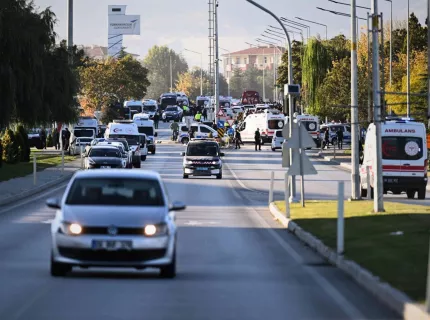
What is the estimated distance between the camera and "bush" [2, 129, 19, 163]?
66.8 meters

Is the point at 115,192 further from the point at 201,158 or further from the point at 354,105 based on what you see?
the point at 201,158

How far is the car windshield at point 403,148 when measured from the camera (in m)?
44.1

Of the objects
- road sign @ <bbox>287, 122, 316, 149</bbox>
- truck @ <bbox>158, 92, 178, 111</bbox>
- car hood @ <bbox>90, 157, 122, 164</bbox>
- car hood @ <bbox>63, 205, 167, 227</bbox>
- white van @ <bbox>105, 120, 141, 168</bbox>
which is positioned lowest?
car hood @ <bbox>63, 205, 167, 227</bbox>

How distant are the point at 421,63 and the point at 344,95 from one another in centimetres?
657

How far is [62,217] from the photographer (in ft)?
57.3

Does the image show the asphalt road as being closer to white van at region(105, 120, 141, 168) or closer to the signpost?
the signpost

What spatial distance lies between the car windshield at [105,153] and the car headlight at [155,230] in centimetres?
3884

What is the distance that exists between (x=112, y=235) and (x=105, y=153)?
Answer: 39.7m

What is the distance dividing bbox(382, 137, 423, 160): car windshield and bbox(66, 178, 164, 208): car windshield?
26.4 m

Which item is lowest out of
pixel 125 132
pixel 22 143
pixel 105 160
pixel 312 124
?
pixel 105 160

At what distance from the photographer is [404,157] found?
4409 cm

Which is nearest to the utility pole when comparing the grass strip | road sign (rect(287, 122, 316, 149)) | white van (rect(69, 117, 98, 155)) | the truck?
the grass strip

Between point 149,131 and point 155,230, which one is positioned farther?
point 149,131

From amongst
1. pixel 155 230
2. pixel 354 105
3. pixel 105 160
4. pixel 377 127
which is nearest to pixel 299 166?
pixel 377 127
